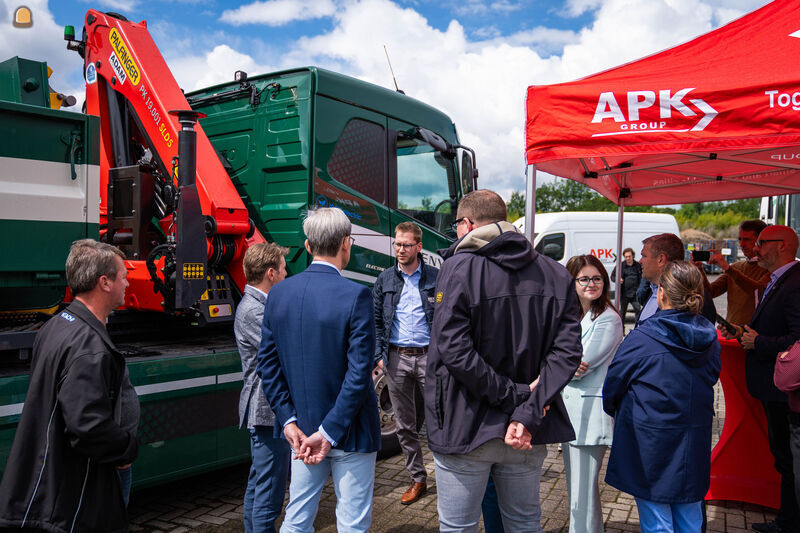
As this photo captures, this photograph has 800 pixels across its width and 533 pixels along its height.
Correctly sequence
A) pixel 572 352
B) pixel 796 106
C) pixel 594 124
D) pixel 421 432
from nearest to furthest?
pixel 572 352 < pixel 796 106 < pixel 594 124 < pixel 421 432

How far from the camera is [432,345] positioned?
2.39 metres

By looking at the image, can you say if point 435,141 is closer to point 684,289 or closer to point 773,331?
point 773,331

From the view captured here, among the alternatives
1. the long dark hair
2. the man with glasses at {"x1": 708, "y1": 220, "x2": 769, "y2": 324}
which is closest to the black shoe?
the man with glasses at {"x1": 708, "y1": 220, "x2": 769, "y2": 324}

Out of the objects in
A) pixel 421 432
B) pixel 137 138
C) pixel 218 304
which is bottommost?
pixel 421 432

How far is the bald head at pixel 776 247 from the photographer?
352 centimetres

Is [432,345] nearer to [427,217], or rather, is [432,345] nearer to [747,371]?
[747,371]

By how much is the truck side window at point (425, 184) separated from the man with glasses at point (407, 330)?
955 mm

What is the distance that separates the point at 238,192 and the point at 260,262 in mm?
1980

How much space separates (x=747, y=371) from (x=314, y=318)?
8.60 feet

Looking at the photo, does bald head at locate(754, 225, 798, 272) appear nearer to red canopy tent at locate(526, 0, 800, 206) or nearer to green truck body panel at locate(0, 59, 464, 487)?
red canopy tent at locate(526, 0, 800, 206)

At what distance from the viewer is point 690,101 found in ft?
10.0

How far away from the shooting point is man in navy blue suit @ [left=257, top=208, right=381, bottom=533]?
92.0 inches

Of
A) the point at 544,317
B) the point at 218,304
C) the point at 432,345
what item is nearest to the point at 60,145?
the point at 218,304

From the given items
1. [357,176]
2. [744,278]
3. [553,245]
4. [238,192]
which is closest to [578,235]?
[553,245]
